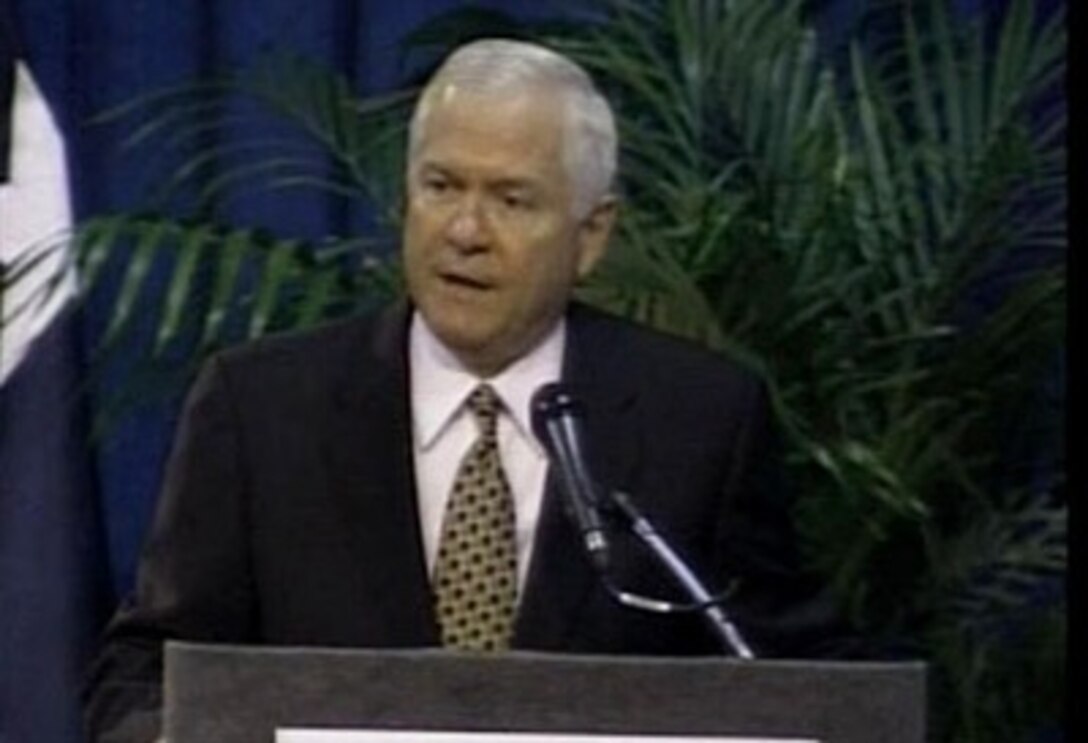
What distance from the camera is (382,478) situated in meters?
2.76

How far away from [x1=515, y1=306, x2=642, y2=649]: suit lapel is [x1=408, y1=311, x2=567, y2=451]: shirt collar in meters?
0.03

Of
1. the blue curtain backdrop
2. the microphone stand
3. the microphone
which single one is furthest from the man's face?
the blue curtain backdrop

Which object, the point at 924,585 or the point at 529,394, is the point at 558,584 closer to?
the point at 529,394

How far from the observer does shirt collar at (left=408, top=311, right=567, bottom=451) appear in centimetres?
279

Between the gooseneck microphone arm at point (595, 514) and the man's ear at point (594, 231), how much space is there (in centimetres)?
46

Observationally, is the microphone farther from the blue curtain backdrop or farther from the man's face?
the blue curtain backdrop

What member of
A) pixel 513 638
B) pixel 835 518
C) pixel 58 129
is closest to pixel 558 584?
pixel 513 638

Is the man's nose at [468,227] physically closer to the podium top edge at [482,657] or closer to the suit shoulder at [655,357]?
the suit shoulder at [655,357]

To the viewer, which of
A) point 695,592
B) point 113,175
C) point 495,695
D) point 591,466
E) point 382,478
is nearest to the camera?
point 495,695

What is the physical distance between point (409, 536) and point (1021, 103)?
1253mm

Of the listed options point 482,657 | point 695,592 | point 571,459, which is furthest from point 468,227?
point 482,657

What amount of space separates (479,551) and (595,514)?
15.9 inches

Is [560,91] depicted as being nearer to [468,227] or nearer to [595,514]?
[468,227]

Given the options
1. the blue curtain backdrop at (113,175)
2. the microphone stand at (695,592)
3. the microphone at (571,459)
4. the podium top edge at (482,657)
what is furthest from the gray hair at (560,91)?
the blue curtain backdrop at (113,175)
